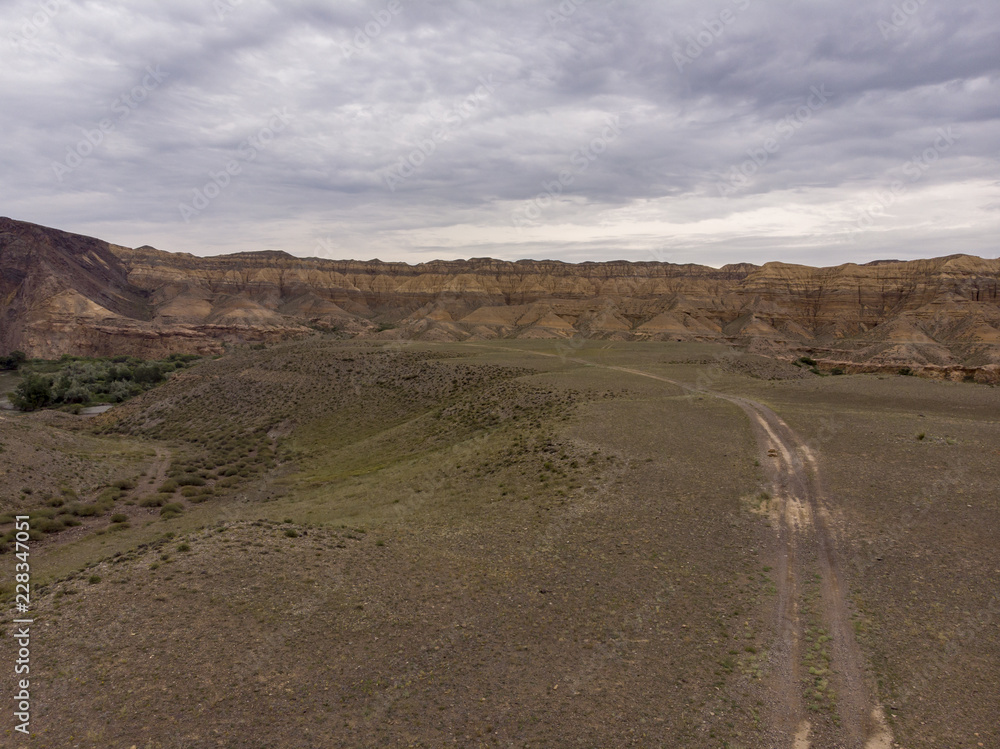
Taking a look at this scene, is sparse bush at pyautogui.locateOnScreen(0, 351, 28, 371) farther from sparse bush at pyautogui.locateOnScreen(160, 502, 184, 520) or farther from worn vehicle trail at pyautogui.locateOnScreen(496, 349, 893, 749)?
worn vehicle trail at pyautogui.locateOnScreen(496, 349, 893, 749)

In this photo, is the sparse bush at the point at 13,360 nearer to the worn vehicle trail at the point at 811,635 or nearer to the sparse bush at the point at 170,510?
the sparse bush at the point at 170,510

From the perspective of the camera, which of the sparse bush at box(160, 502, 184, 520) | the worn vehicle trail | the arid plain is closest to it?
the worn vehicle trail

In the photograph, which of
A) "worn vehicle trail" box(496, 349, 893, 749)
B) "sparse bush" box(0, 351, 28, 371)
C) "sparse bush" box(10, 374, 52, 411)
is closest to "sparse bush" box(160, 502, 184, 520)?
"worn vehicle trail" box(496, 349, 893, 749)

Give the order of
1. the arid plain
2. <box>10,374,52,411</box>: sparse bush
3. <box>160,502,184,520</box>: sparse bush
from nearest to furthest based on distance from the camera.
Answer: the arid plain
<box>160,502,184,520</box>: sparse bush
<box>10,374,52,411</box>: sparse bush

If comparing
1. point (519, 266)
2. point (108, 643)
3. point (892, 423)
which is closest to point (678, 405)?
point (892, 423)

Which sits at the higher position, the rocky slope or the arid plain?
the rocky slope

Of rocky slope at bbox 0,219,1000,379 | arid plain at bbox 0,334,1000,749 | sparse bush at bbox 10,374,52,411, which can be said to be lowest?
sparse bush at bbox 10,374,52,411

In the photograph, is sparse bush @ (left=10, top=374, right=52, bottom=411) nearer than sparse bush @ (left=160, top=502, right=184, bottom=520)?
No

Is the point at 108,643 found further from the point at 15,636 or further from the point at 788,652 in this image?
the point at 788,652

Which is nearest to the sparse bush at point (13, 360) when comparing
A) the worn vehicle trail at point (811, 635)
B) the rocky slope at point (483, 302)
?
the rocky slope at point (483, 302)
